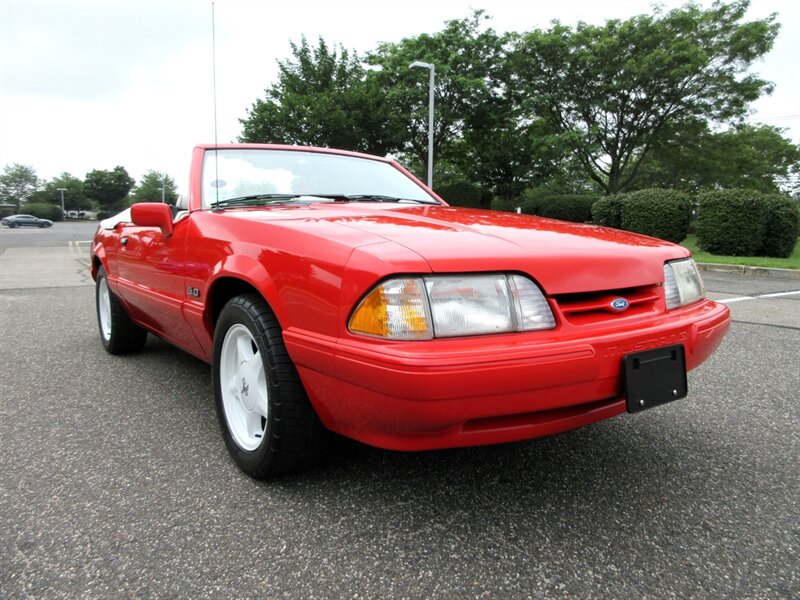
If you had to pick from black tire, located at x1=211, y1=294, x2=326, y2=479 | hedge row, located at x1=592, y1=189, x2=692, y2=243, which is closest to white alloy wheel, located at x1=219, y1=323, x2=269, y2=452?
black tire, located at x1=211, y1=294, x2=326, y2=479

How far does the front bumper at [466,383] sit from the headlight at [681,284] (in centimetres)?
29

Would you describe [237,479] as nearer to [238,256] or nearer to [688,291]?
[238,256]

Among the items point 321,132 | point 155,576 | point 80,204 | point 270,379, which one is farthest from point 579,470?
point 80,204

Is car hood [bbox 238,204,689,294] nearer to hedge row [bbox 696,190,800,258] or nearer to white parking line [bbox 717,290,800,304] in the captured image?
white parking line [bbox 717,290,800,304]

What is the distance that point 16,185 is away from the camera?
3489 inches

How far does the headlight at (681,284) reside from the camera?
1917mm

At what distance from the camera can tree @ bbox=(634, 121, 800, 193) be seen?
64.4 feet

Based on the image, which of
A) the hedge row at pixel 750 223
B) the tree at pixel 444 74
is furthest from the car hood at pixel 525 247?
the tree at pixel 444 74

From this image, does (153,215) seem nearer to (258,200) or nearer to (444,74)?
(258,200)

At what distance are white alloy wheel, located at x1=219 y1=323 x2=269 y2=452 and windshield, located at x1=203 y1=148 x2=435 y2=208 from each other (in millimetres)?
748

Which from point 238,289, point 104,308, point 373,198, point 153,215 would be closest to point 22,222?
point 104,308

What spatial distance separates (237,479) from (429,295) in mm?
1040

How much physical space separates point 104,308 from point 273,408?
2.74 m

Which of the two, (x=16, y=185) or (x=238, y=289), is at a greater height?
(x=16, y=185)
